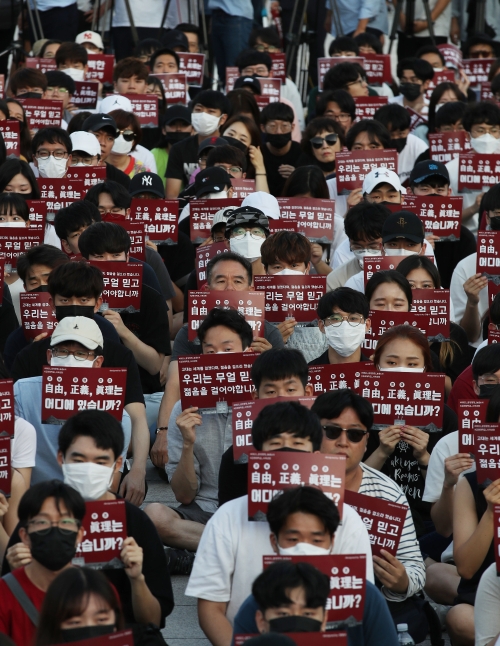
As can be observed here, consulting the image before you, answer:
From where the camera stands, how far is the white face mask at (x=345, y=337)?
7578 mm

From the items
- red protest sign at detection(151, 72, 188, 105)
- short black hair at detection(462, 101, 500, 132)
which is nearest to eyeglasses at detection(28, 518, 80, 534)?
short black hair at detection(462, 101, 500, 132)

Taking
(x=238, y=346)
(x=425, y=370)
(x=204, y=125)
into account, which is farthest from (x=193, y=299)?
(x=204, y=125)

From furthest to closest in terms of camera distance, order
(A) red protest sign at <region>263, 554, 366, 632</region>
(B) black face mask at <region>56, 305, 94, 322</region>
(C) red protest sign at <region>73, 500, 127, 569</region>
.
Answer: (B) black face mask at <region>56, 305, 94, 322</region> < (C) red protest sign at <region>73, 500, 127, 569</region> < (A) red protest sign at <region>263, 554, 366, 632</region>

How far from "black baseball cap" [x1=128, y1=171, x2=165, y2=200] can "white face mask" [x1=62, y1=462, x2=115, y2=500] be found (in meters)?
5.23

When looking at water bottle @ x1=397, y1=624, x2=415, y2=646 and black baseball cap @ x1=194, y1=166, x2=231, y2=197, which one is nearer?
water bottle @ x1=397, y1=624, x2=415, y2=646

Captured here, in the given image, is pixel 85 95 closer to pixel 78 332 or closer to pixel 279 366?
pixel 78 332

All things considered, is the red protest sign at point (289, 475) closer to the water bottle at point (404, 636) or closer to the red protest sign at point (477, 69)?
the water bottle at point (404, 636)

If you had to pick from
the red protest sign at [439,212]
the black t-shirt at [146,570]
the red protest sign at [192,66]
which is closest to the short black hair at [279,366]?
the black t-shirt at [146,570]

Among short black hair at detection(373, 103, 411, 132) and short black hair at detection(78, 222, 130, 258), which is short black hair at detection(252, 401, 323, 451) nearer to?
short black hair at detection(78, 222, 130, 258)

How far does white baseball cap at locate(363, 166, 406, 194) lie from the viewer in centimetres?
1048

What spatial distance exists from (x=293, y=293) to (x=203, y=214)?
2087 mm

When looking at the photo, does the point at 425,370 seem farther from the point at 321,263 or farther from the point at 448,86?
the point at 448,86

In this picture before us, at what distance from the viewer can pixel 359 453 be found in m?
6.23

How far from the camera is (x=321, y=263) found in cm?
1011
